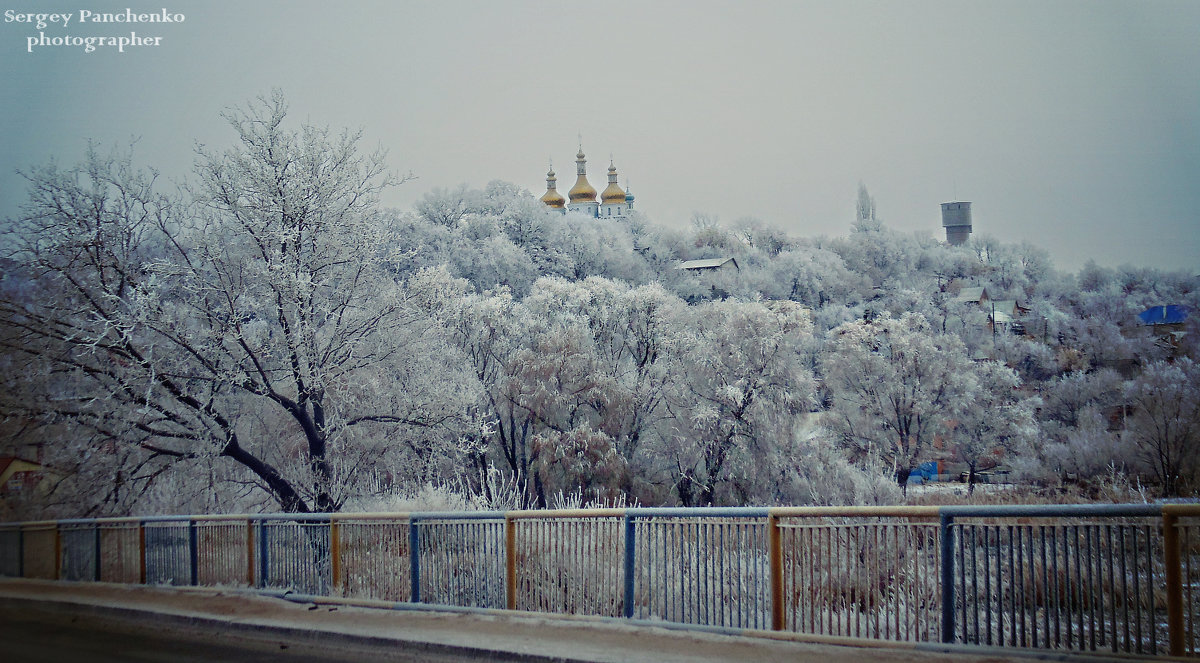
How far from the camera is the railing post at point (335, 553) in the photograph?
10719mm

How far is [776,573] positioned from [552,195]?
148 metres

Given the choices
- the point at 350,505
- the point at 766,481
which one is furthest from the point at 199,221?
the point at 766,481

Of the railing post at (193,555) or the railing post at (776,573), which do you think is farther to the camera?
the railing post at (193,555)

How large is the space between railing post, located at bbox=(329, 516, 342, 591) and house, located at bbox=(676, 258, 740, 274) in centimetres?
8011

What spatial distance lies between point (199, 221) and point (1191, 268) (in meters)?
67.0

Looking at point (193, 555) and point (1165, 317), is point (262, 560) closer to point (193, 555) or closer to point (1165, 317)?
point (193, 555)

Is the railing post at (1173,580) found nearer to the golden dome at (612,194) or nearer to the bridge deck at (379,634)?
the bridge deck at (379,634)

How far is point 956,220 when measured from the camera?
169 m

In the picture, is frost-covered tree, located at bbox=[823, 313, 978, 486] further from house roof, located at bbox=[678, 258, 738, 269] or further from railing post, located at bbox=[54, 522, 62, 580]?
house roof, located at bbox=[678, 258, 738, 269]

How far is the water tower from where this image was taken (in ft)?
528

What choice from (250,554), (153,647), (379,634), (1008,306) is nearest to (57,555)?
(250,554)

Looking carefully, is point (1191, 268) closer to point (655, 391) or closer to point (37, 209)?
point (655, 391)

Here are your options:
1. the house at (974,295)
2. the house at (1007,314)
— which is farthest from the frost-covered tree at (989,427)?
the house at (974,295)

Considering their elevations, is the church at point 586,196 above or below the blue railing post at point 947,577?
above
